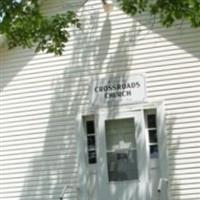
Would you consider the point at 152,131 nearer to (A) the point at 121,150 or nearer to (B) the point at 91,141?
(A) the point at 121,150

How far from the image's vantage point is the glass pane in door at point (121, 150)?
1409 centimetres

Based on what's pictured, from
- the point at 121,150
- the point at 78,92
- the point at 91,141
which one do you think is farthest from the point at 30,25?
the point at 121,150

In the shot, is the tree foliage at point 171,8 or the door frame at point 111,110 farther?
the door frame at point 111,110

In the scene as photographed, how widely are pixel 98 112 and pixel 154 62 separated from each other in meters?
1.56

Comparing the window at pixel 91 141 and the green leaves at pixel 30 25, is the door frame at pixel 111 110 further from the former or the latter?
the green leaves at pixel 30 25

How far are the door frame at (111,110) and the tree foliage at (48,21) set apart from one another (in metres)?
1.75

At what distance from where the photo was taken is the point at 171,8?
12.0 meters

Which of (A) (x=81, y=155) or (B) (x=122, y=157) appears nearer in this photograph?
(B) (x=122, y=157)

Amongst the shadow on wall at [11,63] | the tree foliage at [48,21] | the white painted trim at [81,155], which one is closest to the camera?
the tree foliage at [48,21]

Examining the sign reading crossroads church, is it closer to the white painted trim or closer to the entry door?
the entry door

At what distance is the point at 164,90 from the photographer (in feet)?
45.4

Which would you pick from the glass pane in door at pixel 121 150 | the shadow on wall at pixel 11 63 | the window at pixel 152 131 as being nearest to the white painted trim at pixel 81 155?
the glass pane in door at pixel 121 150

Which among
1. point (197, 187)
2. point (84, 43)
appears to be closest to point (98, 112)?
point (84, 43)

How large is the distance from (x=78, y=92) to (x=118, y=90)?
922 millimetres
